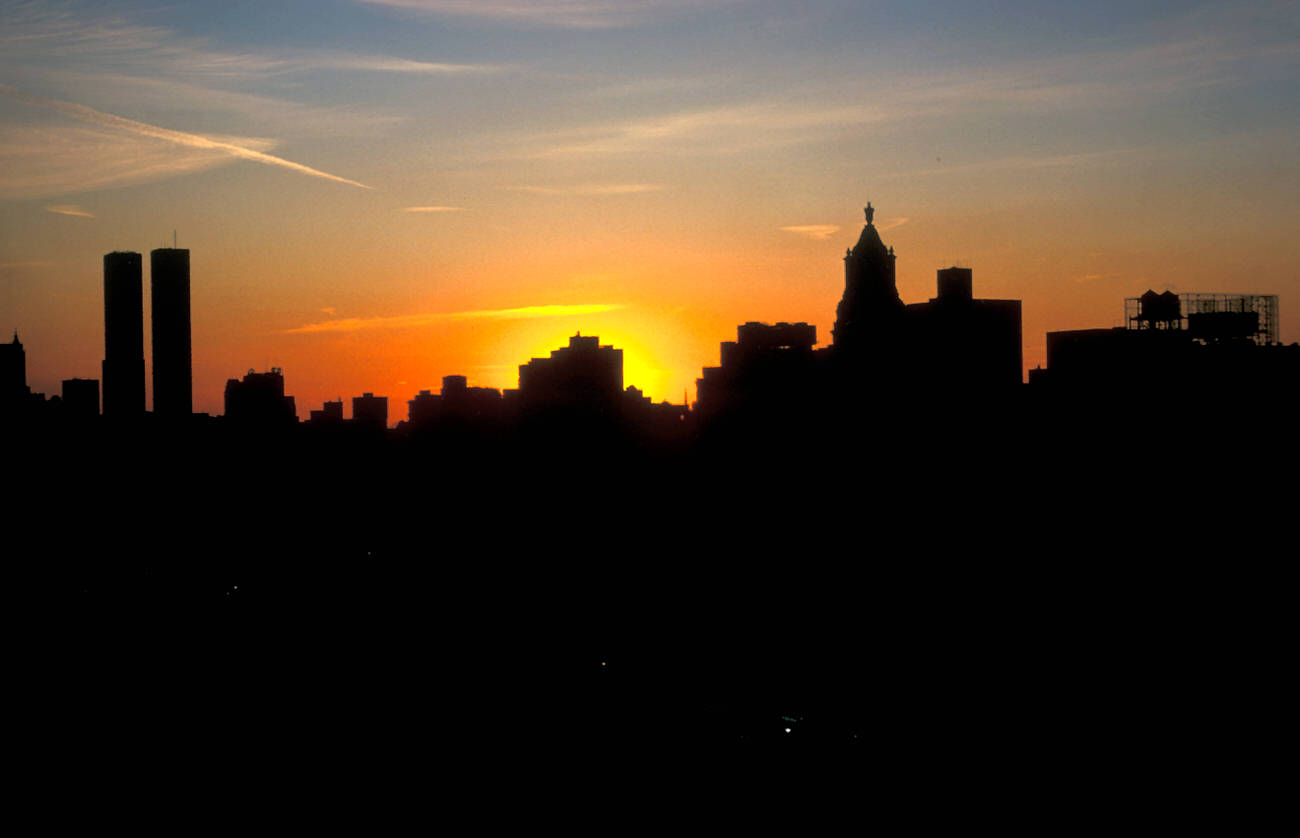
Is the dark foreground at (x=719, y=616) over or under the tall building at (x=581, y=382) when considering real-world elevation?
under

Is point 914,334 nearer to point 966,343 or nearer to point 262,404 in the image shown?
point 966,343

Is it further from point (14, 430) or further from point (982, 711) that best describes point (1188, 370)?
point (14, 430)

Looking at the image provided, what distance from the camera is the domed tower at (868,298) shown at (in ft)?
448

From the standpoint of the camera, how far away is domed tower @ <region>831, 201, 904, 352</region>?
136500 mm

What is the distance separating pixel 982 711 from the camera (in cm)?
8156

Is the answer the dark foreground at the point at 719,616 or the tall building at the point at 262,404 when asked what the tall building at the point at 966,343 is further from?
the tall building at the point at 262,404

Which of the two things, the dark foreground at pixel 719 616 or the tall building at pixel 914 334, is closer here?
the dark foreground at pixel 719 616

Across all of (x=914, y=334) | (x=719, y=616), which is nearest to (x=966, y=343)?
(x=914, y=334)

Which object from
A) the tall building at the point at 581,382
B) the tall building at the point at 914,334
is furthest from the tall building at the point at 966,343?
the tall building at the point at 581,382

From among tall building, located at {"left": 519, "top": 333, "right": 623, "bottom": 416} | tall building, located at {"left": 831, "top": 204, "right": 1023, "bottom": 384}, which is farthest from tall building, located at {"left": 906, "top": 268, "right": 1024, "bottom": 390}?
tall building, located at {"left": 519, "top": 333, "right": 623, "bottom": 416}

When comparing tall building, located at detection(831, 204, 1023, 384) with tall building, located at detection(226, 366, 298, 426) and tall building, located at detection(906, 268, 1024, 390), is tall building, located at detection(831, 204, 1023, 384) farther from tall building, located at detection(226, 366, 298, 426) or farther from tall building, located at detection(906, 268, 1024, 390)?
tall building, located at detection(226, 366, 298, 426)

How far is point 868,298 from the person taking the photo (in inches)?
5531

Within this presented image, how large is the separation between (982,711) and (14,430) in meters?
159

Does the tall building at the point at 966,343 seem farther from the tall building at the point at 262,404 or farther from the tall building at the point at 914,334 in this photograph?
the tall building at the point at 262,404
